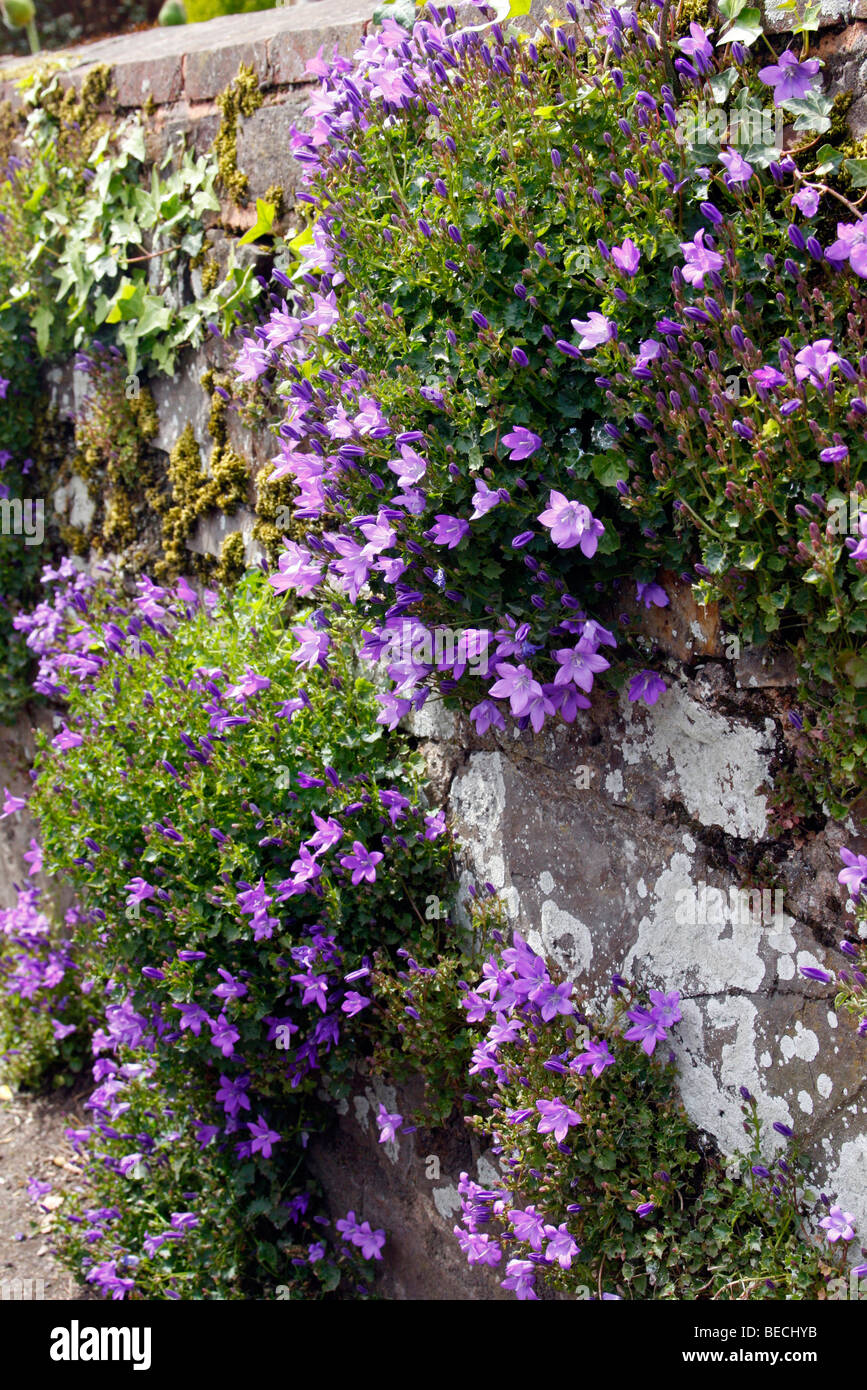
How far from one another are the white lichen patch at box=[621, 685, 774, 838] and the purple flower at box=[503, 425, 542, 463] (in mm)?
615

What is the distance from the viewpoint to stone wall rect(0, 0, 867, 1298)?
2.37 metres

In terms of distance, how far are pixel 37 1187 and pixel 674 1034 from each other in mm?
2617

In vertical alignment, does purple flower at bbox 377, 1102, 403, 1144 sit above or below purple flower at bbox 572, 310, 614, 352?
below

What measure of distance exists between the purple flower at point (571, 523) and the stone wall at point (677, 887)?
0.29 m

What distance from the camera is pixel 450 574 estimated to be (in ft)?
8.91

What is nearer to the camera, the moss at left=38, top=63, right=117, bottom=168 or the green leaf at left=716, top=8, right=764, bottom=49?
the green leaf at left=716, top=8, right=764, bottom=49

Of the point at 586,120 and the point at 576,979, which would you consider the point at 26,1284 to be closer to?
the point at 576,979

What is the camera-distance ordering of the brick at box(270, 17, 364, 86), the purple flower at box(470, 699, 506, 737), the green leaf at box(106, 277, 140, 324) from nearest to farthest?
the purple flower at box(470, 699, 506, 737)
the brick at box(270, 17, 364, 86)
the green leaf at box(106, 277, 140, 324)

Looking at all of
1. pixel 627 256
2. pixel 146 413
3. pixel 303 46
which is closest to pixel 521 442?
pixel 627 256

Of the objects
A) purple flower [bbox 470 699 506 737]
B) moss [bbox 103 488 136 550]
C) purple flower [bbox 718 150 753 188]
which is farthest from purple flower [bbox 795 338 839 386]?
moss [bbox 103 488 136 550]

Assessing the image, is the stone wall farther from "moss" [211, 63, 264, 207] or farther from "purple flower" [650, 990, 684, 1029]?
"moss" [211, 63, 264, 207]

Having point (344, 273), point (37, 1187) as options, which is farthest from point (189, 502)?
point (37, 1187)

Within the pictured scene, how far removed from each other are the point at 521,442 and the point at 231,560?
1.71 metres

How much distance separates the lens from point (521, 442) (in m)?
2.48
